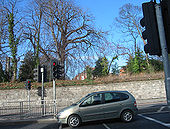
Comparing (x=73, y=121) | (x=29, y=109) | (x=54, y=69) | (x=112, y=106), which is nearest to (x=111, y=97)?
(x=112, y=106)

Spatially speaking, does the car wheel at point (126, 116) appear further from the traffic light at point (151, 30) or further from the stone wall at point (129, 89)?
the stone wall at point (129, 89)

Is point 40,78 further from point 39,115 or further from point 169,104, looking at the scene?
point 169,104

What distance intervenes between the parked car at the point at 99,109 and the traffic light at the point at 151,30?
5.81m

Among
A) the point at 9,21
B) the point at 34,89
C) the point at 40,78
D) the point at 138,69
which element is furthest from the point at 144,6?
the point at 138,69

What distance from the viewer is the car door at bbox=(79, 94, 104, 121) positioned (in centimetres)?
808

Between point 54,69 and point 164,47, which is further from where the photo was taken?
point 54,69

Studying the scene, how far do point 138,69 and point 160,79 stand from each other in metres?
14.2

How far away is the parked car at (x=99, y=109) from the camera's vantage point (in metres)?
8.03

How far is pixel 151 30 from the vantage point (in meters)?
2.88

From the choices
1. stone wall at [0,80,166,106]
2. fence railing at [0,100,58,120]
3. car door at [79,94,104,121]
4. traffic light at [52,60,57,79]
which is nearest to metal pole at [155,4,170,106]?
car door at [79,94,104,121]

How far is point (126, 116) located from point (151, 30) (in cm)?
634

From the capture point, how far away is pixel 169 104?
2.39m

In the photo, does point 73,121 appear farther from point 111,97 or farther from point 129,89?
point 129,89

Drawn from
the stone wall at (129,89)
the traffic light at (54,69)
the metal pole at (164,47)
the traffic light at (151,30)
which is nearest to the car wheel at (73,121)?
the traffic light at (54,69)
